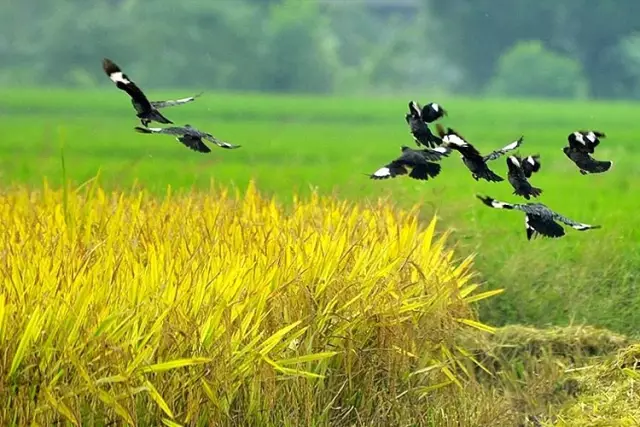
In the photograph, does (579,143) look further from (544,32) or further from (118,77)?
(544,32)

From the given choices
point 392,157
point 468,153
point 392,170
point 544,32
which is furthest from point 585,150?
point 544,32

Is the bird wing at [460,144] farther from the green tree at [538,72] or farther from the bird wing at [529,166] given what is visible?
the green tree at [538,72]

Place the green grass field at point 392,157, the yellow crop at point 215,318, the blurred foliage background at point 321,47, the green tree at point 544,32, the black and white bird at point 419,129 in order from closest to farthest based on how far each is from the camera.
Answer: the yellow crop at point 215,318 → the black and white bird at point 419,129 → the green grass field at point 392,157 → the green tree at point 544,32 → the blurred foliage background at point 321,47

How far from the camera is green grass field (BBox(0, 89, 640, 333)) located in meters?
2.90

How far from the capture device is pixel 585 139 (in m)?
2.10

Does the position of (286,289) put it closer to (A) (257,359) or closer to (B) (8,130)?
(A) (257,359)

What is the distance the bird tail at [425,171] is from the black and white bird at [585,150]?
10.8 inches

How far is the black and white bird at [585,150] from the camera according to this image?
6.90 feet

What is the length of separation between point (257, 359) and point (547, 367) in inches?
41.1

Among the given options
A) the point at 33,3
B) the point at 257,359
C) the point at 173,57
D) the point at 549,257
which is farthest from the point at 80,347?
the point at 173,57

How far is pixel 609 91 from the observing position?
21.7 feet

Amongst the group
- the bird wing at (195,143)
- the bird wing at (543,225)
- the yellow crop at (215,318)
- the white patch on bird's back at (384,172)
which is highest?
the white patch on bird's back at (384,172)

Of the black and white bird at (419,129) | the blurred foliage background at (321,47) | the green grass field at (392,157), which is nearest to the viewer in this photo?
the black and white bird at (419,129)

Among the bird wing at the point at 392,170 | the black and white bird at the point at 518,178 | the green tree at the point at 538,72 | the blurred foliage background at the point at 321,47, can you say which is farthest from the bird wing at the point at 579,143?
the green tree at the point at 538,72
